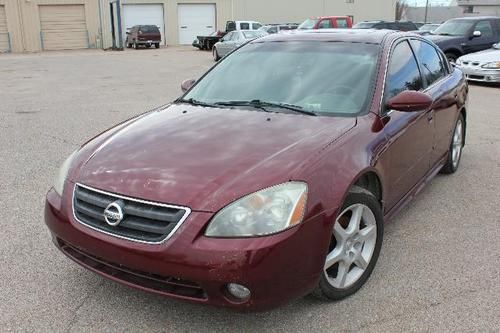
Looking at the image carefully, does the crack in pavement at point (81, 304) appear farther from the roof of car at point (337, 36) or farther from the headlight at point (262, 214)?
the roof of car at point (337, 36)

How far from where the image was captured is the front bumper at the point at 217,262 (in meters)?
2.46

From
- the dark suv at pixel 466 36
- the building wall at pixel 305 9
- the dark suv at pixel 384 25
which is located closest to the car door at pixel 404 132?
the dark suv at pixel 466 36

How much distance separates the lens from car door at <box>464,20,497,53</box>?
1541cm

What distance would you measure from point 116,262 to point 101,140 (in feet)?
3.58

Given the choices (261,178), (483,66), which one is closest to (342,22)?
(483,66)

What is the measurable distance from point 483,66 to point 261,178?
1205cm

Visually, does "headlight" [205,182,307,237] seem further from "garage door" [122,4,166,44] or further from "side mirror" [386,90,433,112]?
"garage door" [122,4,166,44]

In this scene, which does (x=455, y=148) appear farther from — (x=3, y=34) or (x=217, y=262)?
(x=3, y=34)

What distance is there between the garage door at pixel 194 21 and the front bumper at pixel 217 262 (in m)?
40.4

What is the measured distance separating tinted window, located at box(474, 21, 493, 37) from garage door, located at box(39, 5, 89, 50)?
3012 cm

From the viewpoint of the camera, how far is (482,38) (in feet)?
51.4

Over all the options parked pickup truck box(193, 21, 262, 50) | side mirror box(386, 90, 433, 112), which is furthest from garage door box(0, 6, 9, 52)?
side mirror box(386, 90, 433, 112)

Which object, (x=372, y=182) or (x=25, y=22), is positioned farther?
(x=25, y=22)

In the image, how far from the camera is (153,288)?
2662mm
